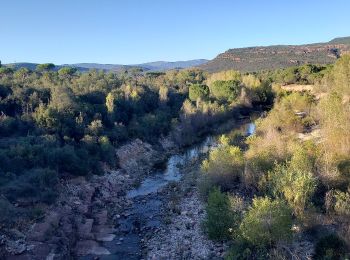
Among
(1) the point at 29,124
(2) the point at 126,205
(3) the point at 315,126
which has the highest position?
(1) the point at 29,124

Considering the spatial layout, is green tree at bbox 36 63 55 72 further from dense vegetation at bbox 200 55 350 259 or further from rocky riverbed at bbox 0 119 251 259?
dense vegetation at bbox 200 55 350 259

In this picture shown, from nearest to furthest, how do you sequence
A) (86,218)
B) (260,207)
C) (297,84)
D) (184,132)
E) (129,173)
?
(260,207) → (86,218) → (129,173) → (184,132) → (297,84)

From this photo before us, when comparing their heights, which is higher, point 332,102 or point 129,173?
point 332,102

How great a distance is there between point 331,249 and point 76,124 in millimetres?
30169

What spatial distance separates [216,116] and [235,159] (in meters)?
33.4

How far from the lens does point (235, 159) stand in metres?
28.9

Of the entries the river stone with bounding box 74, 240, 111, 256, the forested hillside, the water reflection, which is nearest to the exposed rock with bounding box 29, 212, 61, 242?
the forested hillside

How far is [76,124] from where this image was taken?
4150cm

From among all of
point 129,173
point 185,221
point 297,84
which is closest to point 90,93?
point 129,173

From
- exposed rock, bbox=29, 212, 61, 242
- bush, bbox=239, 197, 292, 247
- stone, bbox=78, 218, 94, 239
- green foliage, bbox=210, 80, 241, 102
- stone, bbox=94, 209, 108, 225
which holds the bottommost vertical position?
stone, bbox=94, 209, 108, 225

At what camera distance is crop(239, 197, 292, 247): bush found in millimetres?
18547

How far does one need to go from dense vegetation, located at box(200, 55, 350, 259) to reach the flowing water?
15.0ft

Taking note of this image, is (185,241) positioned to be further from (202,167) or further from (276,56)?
(276,56)

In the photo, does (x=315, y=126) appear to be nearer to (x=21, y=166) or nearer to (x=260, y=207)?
(x=260, y=207)
